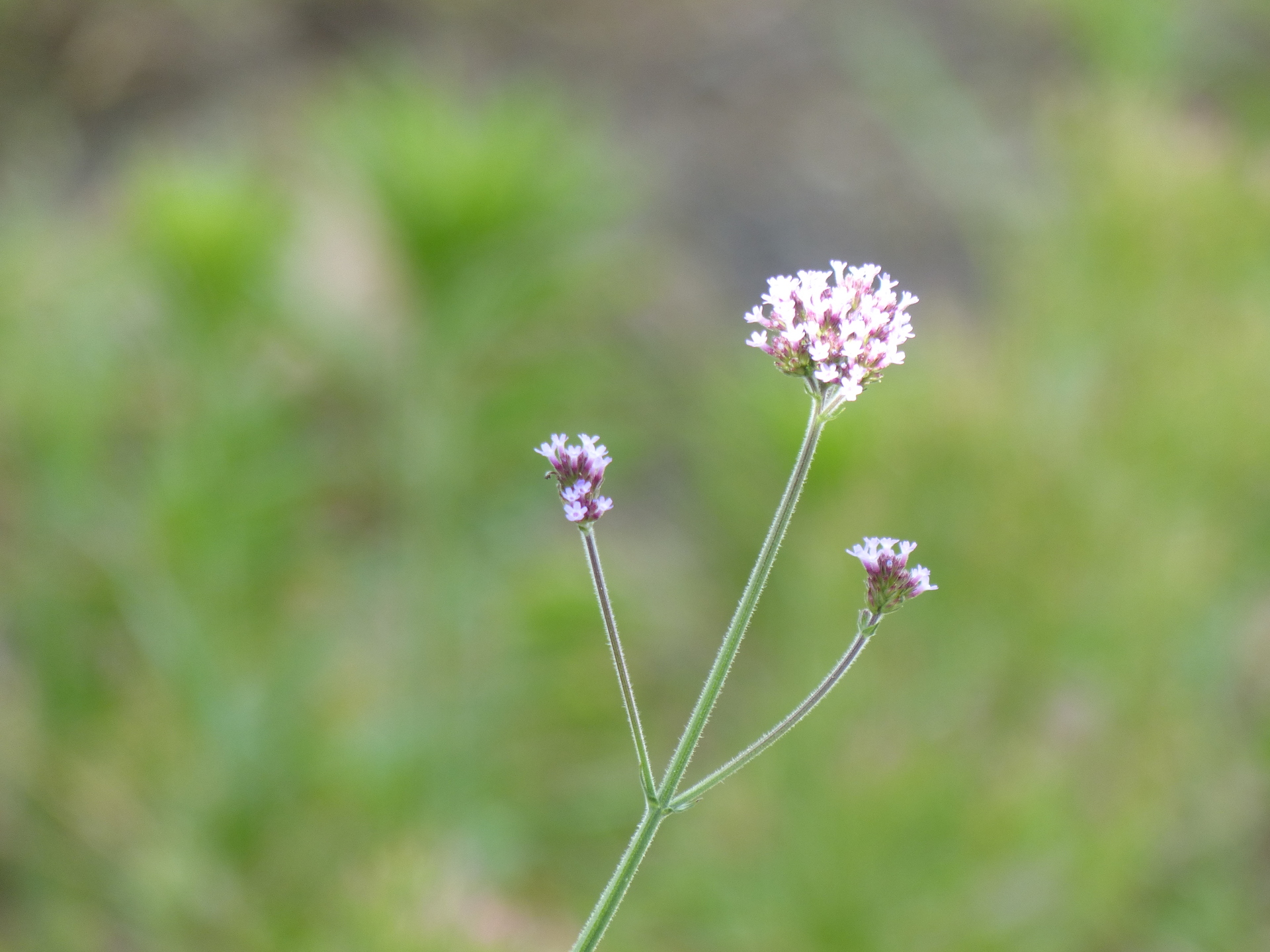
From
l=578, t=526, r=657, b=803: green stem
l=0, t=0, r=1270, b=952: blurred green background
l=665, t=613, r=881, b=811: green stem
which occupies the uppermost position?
l=0, t=0, r=1270, b=952: blurred green background

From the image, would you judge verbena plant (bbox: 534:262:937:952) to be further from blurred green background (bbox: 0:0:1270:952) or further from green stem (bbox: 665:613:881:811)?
blurred green background (bbox: 0:0:1270:952)

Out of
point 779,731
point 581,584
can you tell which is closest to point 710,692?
point 779,731

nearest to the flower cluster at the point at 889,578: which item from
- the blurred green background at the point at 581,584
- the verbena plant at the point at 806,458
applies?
the verbena plant at the point at 806,458

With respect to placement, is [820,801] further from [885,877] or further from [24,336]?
[24,336]

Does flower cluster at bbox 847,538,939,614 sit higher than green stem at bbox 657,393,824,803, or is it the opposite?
flower cluster at bbox 847,538,939,614

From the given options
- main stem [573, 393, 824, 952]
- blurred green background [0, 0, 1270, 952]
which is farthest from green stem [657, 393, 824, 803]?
Result: blurred green background [0, 0, 1270, 952]

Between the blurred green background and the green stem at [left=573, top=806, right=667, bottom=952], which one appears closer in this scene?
the green stem at [left=573, top=806, right=667, bottom=952]

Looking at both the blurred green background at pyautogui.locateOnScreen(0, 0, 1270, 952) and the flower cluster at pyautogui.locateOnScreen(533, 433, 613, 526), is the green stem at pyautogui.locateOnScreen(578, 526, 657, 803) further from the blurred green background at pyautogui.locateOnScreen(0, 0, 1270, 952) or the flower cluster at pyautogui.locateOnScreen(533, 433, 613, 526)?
the blurred green background at pyautogui.locateOnScreen(0, 0, 1270, 952)

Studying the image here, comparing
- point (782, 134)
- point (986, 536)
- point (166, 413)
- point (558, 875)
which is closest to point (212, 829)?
point (558, 875)

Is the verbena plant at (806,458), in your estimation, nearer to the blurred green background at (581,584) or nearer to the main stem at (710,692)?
the main stem at (710,692)
